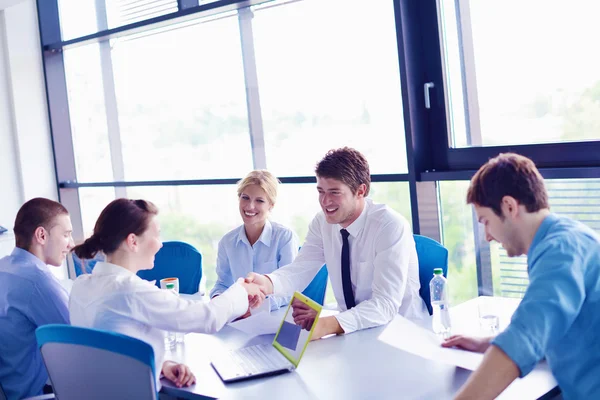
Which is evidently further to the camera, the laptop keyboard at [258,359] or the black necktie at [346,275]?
the black necktie at [346,275]

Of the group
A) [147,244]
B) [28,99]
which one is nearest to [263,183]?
[147,244]

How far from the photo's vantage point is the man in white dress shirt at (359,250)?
276cm

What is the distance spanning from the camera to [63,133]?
645 centimetres

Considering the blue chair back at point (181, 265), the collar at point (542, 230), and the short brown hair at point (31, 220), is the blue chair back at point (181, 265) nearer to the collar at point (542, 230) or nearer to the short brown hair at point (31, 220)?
the short brown hair at point (31, 220)

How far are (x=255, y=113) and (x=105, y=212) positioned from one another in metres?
2.65

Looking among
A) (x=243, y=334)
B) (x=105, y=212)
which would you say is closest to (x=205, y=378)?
(x=243, y=334)

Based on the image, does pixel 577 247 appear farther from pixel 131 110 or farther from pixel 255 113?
pixel 131 110

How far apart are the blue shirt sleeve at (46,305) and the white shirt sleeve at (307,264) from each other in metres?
0.96

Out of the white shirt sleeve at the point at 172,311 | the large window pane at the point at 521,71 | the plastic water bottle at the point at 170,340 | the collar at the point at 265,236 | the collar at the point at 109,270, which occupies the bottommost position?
the plastic water bottle at the point at 170,340

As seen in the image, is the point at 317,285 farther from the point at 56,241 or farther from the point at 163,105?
the point at 163,105

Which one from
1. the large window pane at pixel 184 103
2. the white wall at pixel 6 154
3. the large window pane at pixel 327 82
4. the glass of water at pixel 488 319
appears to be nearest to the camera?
the glass of water at pixel 488 319

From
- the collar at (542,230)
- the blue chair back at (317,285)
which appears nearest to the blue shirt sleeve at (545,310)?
the collar at (542,230)

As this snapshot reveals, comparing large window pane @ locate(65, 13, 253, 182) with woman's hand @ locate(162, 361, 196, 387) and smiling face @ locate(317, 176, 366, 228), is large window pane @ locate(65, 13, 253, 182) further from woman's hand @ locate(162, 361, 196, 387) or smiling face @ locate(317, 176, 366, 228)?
woman's hand @ locate(162, 361, 196, 387)

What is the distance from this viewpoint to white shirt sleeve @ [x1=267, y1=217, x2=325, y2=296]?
3141 millimetres
